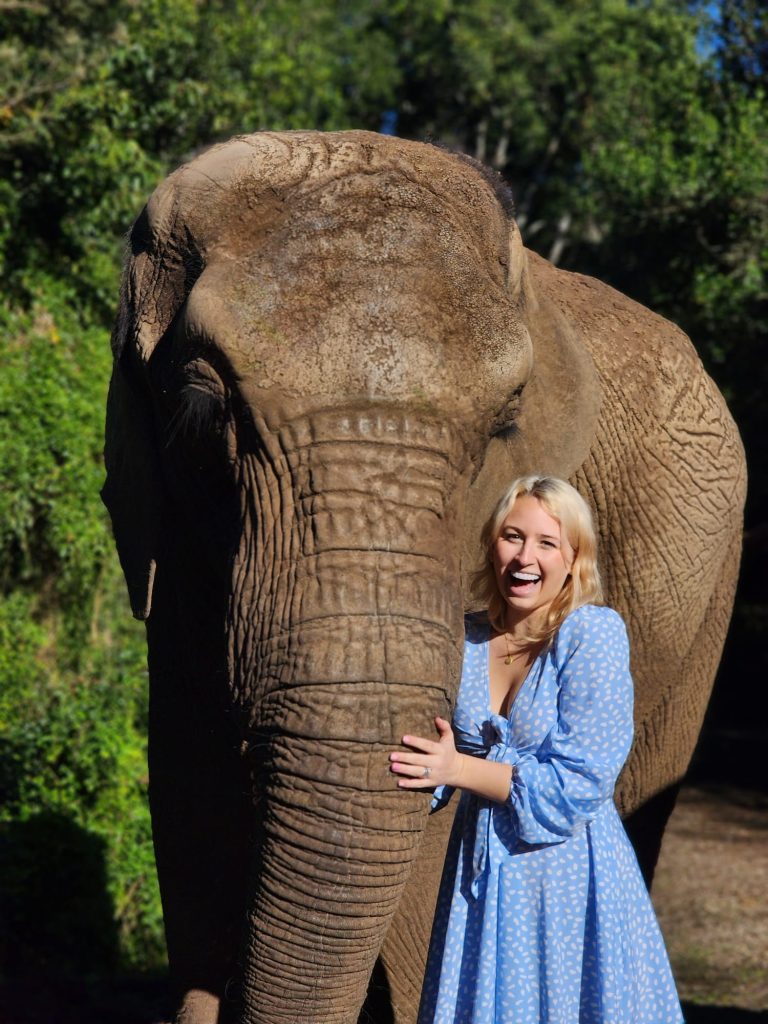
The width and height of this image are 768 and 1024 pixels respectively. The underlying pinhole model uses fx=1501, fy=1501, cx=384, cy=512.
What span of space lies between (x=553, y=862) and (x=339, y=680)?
2.19 feet

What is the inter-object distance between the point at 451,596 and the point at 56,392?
234 inches

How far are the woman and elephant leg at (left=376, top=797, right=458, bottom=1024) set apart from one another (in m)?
0.98

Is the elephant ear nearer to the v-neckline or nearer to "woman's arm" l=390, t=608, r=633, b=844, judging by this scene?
the v-neckline

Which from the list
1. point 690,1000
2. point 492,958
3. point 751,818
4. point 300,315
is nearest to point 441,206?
point 300,315

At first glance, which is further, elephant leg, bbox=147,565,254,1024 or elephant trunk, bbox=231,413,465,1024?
elephant leg, bbox=147,565,254,1024

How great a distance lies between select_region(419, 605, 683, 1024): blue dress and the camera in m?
2.98

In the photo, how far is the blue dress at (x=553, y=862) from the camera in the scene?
298 centimetres

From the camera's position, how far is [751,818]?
11.4 metres

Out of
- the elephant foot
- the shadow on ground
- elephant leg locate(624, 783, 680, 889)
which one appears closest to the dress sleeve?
the elephant foot

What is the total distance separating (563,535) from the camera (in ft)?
10.0

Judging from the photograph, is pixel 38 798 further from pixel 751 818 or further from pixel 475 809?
pixel 751 818

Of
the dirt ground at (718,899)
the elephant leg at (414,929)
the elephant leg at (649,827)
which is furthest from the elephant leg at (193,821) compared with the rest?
the dirt ground at (718,899)

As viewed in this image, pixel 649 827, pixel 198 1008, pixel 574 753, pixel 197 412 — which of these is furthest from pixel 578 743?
pixel 649 827

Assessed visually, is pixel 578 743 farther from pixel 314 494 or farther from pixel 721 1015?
pixel 721 1015
